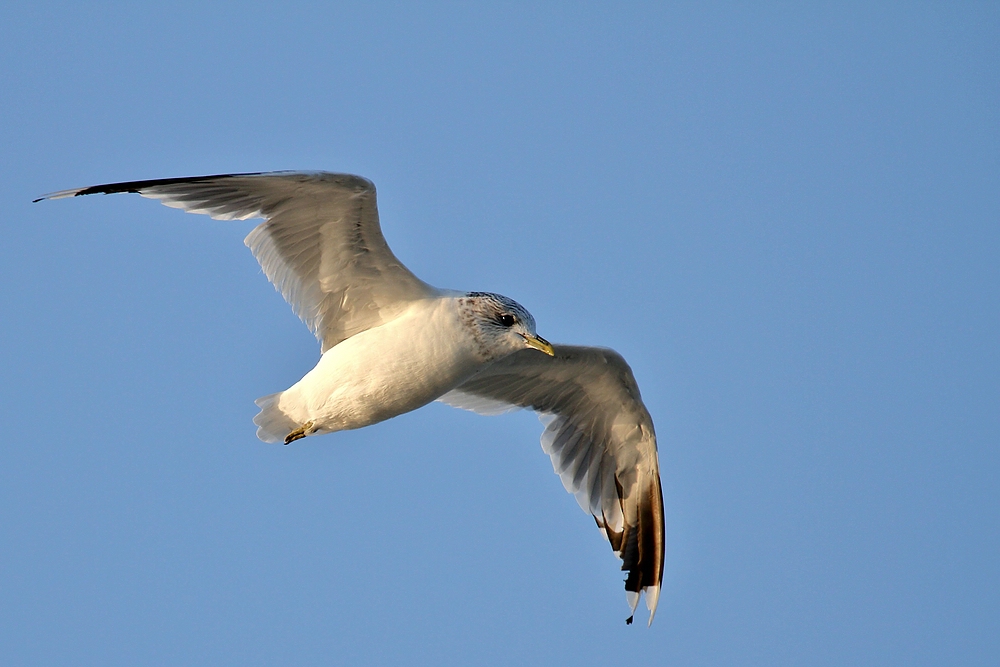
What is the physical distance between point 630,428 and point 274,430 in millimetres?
2907

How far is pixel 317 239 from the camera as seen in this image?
809 centimetres

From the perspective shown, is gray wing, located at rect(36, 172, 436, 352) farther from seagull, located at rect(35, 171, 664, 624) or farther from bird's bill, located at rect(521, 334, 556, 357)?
bird's bill, located at rect(521, 334, 556, 357)

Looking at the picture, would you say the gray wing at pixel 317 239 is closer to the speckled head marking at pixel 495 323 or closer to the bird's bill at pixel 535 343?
the speckled head marking at pixel 495 323

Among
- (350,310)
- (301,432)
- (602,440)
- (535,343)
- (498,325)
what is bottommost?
(602,440)

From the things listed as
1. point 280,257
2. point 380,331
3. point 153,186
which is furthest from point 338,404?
point 153,186

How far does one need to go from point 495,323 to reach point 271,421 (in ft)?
6.11

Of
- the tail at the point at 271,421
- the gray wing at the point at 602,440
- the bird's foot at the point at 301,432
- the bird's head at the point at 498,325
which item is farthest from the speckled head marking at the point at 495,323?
the tail at the point at 271,421

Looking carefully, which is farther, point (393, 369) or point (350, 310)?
point (350, 310)

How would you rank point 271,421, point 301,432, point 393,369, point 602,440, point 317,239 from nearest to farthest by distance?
point 393,369 < point 317,239 < point 301,432 < point 271,421 < point 602,440

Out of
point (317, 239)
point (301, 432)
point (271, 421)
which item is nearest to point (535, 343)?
point (317, 239)

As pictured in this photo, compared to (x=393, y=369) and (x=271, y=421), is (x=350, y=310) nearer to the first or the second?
(x=393, y=369)

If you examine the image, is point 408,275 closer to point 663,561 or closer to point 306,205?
point 306,205

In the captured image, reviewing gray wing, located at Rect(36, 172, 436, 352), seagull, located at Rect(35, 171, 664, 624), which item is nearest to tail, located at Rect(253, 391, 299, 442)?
seagull, located at Rect(35, 171, 664, 624)

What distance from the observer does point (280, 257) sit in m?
8.19
